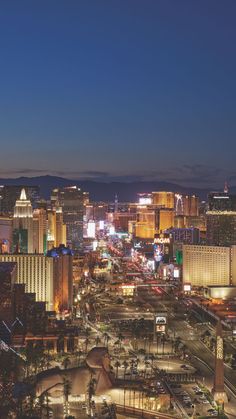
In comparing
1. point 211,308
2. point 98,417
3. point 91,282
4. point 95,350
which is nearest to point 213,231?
point 91,282

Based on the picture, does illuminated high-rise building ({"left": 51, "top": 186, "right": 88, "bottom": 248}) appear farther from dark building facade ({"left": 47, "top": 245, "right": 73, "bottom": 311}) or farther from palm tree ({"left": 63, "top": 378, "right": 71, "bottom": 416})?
palm tree ({"left": 63, "top": 378, "right": 71, "bottom": 416})

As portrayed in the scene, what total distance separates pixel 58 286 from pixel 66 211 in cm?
10131

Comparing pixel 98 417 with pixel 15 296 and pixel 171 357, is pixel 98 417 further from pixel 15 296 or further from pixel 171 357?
pixel 15 296

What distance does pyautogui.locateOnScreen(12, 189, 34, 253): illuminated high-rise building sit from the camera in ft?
338

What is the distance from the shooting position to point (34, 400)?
3988 centimetres

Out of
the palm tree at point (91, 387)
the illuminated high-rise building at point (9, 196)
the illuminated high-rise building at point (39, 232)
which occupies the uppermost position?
the illuminated high-rise building at point (9, 196)

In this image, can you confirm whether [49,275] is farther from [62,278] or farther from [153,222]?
[153,222]

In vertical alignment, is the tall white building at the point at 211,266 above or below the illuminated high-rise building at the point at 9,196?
below

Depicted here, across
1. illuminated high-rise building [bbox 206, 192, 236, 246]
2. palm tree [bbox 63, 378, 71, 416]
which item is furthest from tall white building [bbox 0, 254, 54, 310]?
illuminated high-rise building [bbox 206, 192, 236, 246]

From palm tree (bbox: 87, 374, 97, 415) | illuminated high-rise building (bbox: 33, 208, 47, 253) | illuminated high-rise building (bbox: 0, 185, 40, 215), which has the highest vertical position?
illuminated high-rise building (bbox: 0, 185, 40, 215)

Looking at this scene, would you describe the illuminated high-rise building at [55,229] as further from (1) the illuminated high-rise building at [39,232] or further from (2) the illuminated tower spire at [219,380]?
(2) the illuminated tower spire at [219,380]

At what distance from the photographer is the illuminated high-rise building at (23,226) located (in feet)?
338

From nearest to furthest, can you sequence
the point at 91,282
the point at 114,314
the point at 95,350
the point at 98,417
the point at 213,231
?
the point at 98,417 < the point at 95,350 < the point at 114,314 < the point at 91,282 < the point at 213,231

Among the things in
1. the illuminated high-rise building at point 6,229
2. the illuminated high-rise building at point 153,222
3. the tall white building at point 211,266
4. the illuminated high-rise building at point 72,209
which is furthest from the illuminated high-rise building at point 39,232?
the illuminated high-rise building at point 153,222
